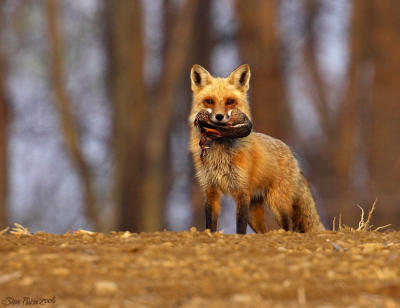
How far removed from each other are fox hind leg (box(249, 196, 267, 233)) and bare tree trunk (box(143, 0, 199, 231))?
24.6 feet

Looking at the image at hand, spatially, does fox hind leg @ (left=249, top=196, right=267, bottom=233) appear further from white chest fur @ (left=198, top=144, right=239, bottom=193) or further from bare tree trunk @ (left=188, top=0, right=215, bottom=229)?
bare tree trunk @ (left=188, top=0, right=215, bottom=229)

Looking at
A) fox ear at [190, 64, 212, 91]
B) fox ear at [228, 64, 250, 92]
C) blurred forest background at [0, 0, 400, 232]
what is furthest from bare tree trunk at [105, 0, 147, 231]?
fox ear at [228, 64, 250, 92]

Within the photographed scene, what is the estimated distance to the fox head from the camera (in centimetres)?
846

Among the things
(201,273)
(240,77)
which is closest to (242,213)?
Answer: (240,77)

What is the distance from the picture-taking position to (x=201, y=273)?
193 inches

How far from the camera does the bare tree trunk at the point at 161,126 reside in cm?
1669

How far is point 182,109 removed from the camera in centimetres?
2314

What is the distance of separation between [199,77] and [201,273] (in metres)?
4.38

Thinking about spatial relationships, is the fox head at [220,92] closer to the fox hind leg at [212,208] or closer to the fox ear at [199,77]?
the fox ear at [199,77]

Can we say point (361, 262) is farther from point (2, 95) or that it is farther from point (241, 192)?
point (2, 95)

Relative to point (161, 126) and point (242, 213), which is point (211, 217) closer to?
point (242, 213)

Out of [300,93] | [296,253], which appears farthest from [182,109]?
[296,253]

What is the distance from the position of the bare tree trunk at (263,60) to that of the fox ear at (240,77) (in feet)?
35.9

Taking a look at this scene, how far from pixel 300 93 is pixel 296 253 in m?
22.2
